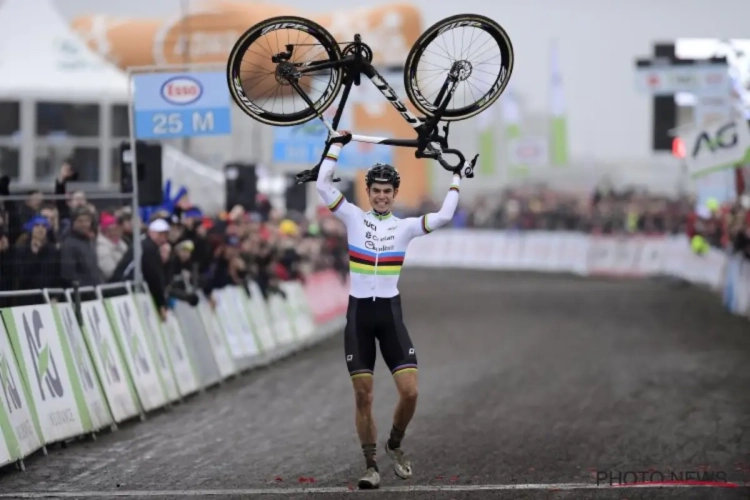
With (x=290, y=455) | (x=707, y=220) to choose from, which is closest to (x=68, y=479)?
(x=290, y=455)

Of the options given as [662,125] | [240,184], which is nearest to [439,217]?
[240,184]

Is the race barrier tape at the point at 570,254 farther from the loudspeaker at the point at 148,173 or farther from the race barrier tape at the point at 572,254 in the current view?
the loudspeaker at the point at 148,173

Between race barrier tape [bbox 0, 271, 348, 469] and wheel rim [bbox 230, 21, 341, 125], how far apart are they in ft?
9.46

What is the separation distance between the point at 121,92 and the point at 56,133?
168 centimetres

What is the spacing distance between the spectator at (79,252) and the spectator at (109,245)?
0.71 m

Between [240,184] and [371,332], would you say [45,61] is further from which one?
[371,332]

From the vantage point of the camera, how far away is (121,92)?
25281mm

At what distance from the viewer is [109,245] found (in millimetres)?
15172

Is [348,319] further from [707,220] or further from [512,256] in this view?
[512,256]

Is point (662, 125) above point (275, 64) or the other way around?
the other way around

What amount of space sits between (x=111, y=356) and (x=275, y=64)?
468cm

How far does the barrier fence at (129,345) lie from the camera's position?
10.9 meters

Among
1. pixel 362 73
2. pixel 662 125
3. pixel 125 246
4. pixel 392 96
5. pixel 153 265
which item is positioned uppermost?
pixel 362 73

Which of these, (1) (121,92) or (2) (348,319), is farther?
(1) (121,92)
